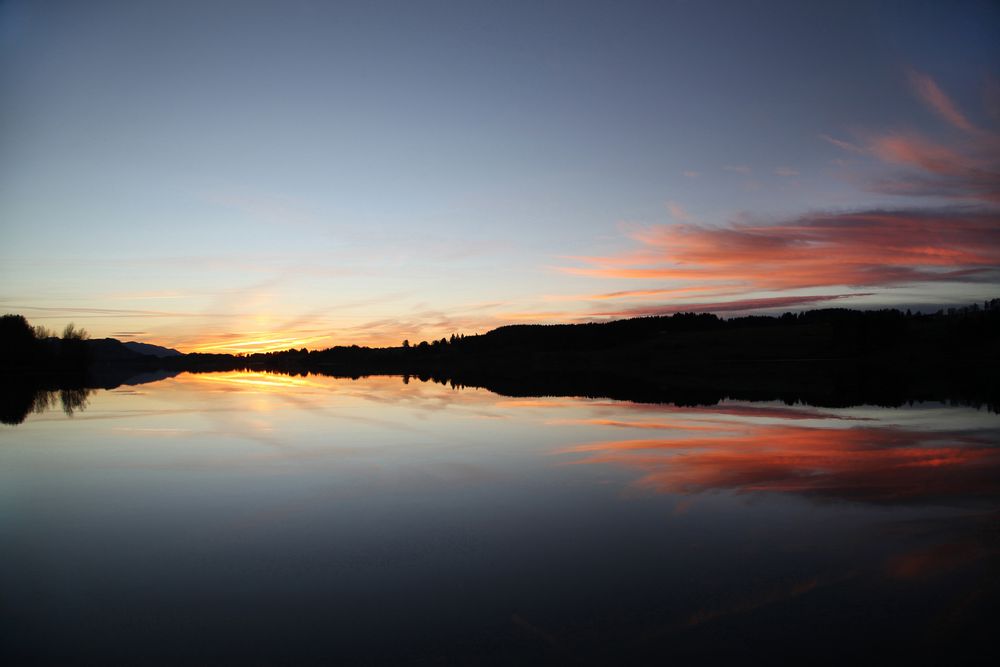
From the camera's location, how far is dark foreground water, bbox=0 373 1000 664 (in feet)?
21.7

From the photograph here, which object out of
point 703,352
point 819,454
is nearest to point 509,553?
point 819,454

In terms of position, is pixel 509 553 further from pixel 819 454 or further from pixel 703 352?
pixel 703 352

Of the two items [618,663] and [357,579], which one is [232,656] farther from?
[618,663]

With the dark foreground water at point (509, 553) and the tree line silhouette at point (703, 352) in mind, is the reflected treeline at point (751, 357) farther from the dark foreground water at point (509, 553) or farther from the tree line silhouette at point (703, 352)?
the dark foreground water at point (509, 553)

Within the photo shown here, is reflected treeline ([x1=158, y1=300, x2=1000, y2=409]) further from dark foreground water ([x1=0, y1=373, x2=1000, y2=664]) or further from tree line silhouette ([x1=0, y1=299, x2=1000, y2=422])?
dark foreground water ([x1=0, y1=373, x2=1000, y2=664])

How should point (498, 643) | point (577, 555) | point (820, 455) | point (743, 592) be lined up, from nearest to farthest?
point (498, 643)
point (743, 592)
point (577, 555)
point (820, 455)

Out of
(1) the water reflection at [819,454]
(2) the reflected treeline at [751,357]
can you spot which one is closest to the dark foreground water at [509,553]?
(1) the water reflection at [819,454]

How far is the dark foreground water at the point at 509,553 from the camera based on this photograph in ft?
21.7

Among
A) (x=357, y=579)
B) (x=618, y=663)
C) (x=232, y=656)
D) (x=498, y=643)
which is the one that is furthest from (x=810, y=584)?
(x=232, y=656)

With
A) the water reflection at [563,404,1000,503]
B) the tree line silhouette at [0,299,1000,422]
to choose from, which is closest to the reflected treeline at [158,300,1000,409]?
the tree line silhouette at [0,299,1000,422]

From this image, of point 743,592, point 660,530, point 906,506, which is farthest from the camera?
point 906,506

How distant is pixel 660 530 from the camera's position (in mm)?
10273

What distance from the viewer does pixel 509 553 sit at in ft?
30.7

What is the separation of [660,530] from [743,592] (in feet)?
8.50
